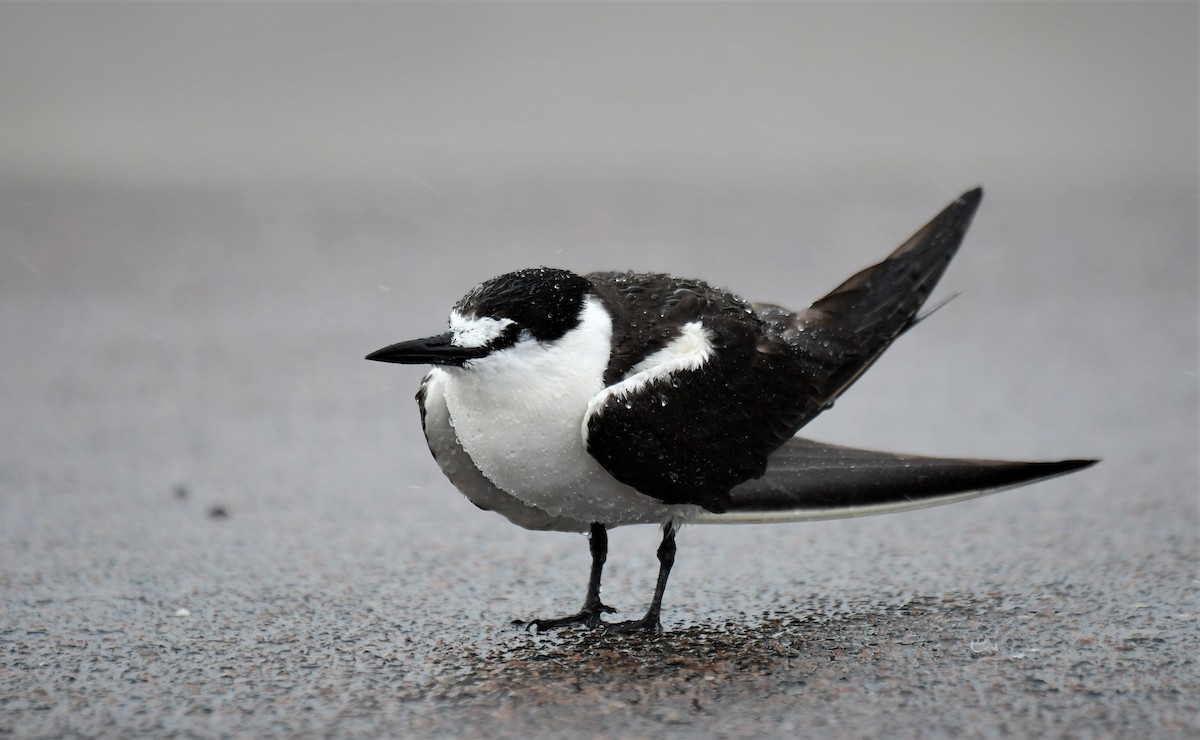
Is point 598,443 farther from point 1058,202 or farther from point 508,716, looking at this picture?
point 1058,202

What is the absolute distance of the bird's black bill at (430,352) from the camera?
11.3ft

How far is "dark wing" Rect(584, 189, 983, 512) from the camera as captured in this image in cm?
362

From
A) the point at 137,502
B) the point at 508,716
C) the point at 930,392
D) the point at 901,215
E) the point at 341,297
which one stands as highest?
the point at 901,215

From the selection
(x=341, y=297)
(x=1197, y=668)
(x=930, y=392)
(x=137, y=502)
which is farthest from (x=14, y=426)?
(x=1197, y=668)

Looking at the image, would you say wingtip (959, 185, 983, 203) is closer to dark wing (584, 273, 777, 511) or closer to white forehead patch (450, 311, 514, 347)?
dark wing (584, 273, 777, 511)

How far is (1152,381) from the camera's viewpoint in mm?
6934

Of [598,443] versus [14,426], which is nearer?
[598,443]

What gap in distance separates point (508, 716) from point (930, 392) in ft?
13.9

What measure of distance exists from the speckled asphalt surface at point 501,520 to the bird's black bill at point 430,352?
733mm

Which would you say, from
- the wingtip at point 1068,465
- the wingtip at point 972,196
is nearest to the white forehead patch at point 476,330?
the wingtip at point 1068,465

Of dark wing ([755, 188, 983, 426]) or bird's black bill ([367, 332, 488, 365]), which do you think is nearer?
bird's black bill ([367, 332, 488, 365])

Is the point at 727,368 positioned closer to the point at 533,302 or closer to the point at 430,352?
the point at 533,302

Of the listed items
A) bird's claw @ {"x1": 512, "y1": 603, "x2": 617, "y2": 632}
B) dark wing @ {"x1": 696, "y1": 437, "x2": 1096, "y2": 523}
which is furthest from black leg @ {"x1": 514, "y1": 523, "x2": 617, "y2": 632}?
dark wing @ {"x1": 696, "y1": 437, "x2": 1096, "y2": 523}

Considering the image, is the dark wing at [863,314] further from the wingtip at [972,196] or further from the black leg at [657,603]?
the black leg at [657,603]
